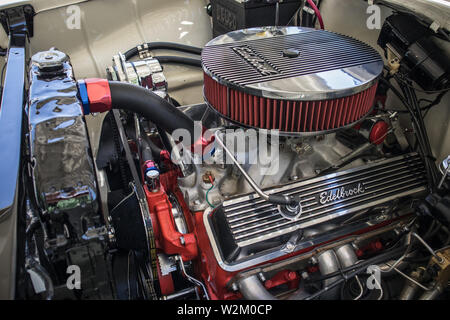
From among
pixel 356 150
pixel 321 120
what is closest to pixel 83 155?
pixel 321 120

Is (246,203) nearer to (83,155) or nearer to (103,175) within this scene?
(83,155)

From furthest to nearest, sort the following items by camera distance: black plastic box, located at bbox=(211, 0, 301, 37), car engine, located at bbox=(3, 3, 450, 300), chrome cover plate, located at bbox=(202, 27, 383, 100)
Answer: black plastic box, located at bbox=(211, 0, 301, 37)
chrome cover plate, located at bbox=(202, 27, 383, 100)
car engine, located at bbox=(3, 3, 450, 300)

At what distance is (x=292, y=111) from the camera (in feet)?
3.13

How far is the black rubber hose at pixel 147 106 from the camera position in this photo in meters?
1.11

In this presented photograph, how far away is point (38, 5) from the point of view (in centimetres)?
165

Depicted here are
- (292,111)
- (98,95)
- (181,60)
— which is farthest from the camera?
(181,60)

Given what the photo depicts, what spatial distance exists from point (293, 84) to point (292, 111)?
0.22ft

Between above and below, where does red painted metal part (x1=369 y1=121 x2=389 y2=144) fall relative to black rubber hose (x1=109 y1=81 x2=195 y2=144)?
below

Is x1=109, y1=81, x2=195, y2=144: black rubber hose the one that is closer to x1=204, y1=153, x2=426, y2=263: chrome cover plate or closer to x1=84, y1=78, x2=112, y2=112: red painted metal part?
x1=84, y1=78, x2=112, y2=112: red painted metal part

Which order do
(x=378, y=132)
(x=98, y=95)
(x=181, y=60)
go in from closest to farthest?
(x=98, y=95)
(x=378, y=132)
(x=181, y=60)

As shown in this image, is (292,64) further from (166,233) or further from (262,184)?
(166,233)

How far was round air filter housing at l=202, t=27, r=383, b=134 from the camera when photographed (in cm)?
95

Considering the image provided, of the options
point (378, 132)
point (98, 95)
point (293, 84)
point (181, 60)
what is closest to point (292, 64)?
point (293, 84)

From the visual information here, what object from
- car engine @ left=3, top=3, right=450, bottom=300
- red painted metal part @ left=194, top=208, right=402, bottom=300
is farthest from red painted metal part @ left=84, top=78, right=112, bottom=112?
red painted metal part @ left=194, top=208, right=402, bottom=300
